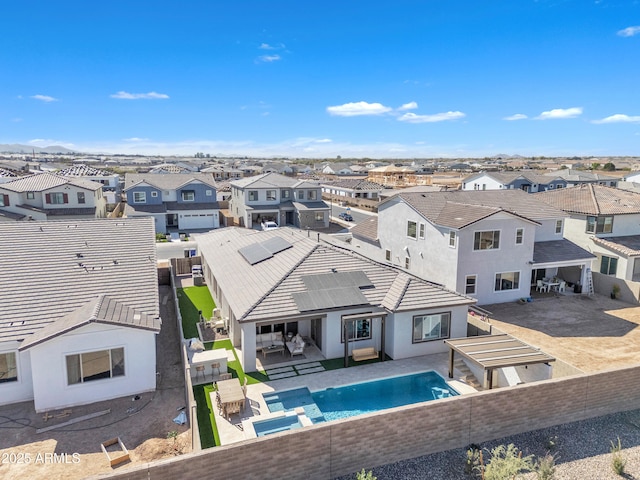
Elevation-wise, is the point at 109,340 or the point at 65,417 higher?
the point at 109,340

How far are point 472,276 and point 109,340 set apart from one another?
18.7m

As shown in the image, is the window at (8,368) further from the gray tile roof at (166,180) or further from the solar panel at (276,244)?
the gray tile roof at (166,180)

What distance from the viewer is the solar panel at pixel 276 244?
75.8 feet

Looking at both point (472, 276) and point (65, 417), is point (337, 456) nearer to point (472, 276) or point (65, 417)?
point (65, 417)

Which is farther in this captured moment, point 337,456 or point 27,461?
point 27,461

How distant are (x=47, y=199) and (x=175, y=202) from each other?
13.0 metres

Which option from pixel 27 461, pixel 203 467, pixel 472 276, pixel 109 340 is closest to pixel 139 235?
pixel 109 340

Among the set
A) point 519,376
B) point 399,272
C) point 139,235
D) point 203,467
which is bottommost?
point 519,376

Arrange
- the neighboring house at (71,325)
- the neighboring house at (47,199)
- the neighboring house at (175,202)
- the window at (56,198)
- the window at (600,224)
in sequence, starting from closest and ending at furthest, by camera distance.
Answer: the neighboring house at (71,325), the window at (600,224), the neighboring house at (47,199), the window at (56,198), the neighboring house at (175,202)

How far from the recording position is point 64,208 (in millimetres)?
43812

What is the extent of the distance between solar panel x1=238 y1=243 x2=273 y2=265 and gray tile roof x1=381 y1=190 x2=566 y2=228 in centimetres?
1022

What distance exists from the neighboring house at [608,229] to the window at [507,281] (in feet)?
24.9

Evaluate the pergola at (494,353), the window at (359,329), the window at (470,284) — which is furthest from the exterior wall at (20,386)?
the window at (470,284)

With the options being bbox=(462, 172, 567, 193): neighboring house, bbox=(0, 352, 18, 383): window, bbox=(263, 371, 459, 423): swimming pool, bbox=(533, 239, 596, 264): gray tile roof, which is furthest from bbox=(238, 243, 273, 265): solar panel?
bbox=(462, 172, 567, 193): neighboring house
